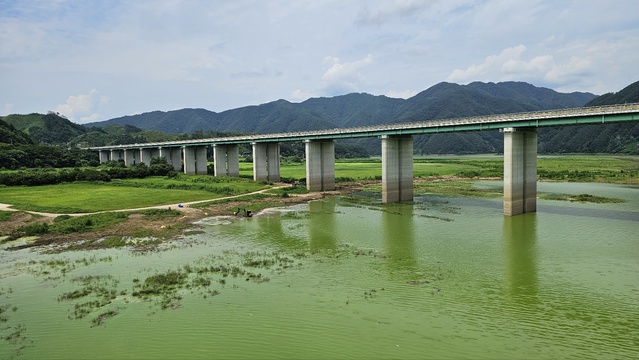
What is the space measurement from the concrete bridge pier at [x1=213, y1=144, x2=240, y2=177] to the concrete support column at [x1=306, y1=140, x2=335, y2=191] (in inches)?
1163

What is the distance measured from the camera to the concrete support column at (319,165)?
67.8 meters

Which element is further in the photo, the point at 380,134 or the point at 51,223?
the point at 380,134

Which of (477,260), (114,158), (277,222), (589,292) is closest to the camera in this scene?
(589,292)

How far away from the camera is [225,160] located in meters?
93.9

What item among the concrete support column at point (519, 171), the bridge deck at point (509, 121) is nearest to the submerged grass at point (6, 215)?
the bridge deck at point (509, 121)

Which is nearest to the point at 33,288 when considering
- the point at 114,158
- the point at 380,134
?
the point at 380,134

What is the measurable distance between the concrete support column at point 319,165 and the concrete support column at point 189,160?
4513cm

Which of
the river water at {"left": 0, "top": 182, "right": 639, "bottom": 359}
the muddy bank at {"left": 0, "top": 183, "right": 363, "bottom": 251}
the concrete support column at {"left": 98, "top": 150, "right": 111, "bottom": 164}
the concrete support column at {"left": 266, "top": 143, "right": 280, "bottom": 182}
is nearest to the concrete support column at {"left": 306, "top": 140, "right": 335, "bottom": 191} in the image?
the concrete support column at {"left": 266, "top": 143, "right": 280, "bottom": 182}

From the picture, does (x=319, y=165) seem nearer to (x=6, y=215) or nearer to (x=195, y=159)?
(x=6, y=215)

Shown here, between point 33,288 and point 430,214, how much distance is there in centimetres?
3487

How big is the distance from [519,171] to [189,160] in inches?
3168

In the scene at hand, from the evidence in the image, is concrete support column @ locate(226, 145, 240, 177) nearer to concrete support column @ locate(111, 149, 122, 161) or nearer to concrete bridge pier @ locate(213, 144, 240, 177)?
concrete bridge pier @ locate(213, 144, 240, 177)

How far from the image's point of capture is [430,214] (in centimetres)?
4356

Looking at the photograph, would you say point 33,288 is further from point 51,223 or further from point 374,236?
point 374,236
